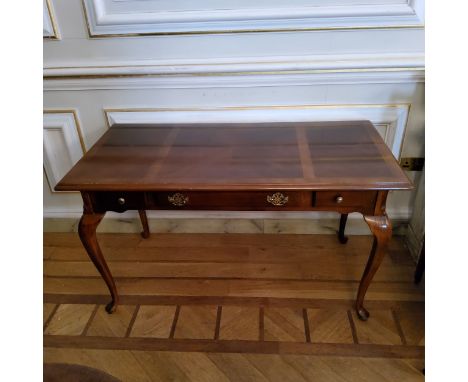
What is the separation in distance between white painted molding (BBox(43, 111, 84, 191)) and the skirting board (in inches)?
11.9

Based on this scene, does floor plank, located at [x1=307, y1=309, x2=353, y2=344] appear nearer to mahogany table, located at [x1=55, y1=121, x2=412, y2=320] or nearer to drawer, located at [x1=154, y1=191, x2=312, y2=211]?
mahogany table, located at [x1=55, y1=121, x2=412, y2=320]

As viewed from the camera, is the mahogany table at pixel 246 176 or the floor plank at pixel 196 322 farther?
the floor plank at pixel 196 322

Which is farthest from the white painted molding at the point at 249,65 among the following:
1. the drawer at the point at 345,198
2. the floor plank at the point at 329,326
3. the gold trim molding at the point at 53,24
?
the floor plank at the point at 329,326

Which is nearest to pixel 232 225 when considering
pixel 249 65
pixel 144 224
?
pixel 144 224

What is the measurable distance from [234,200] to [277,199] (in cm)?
13

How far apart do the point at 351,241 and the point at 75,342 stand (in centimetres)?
130

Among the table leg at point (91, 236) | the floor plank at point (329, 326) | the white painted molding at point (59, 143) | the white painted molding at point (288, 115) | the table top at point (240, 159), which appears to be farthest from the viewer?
the white painted molding at point (59, 143)

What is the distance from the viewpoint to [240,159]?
3.85 ft

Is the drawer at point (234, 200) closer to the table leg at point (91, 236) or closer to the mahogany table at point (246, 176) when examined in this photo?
the mahogany table at point (246, 176)

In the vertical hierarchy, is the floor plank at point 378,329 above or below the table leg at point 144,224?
below

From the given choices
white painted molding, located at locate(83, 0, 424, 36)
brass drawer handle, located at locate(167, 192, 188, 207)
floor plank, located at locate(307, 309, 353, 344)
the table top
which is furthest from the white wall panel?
floor plank, located at locate(307, 309, 353, 344)

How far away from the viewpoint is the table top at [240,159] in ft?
3.43

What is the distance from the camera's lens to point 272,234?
180cm

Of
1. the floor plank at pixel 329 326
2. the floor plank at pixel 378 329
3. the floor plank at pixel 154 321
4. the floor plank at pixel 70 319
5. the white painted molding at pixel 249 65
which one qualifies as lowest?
the floor plank at pixel 70 319
